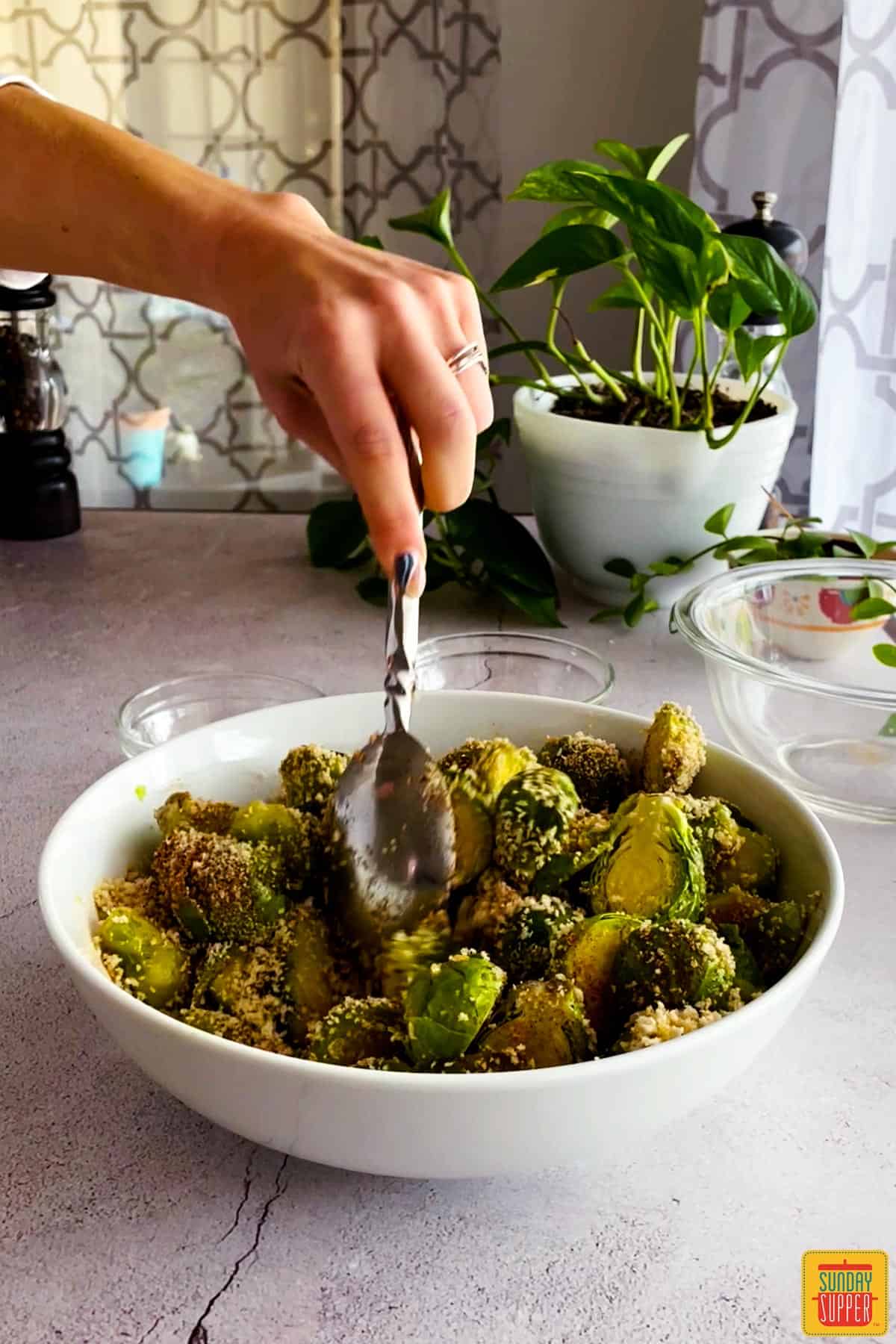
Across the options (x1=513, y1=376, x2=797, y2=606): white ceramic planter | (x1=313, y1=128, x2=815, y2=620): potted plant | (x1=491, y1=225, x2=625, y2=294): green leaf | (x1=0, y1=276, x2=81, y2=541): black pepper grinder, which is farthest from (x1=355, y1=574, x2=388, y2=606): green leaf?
(x1=0, y1=276, x2=81, y2=541): black pepper grinder

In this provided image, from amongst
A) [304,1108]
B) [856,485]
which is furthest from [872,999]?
[856,485]

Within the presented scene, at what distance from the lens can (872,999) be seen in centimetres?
68

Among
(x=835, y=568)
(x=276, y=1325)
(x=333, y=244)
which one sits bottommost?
(x=276, y=1325)

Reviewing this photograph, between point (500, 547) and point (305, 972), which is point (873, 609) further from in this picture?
point (305, 972)

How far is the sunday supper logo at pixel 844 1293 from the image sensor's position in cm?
48

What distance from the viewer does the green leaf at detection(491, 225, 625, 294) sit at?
1026 millimetres

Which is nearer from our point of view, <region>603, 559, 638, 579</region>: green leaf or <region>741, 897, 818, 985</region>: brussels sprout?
<region>741, 897, 818, 985</region>: brussels sprout

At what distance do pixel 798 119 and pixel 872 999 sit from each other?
1074 millimetres

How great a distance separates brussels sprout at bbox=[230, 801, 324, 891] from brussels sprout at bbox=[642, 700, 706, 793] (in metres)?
0.18

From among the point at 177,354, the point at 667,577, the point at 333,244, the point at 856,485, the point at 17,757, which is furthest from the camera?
the point at 177,354

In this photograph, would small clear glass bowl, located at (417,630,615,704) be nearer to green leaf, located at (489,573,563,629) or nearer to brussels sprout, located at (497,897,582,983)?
green leaf, located at (489,573,563,629)

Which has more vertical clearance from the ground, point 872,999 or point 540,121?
point 540,121

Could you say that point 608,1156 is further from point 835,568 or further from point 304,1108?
point 835,568

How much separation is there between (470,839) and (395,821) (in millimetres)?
42
